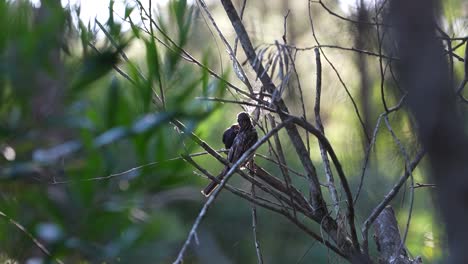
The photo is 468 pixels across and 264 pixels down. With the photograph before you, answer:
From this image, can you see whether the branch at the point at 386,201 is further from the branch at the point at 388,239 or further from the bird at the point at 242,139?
the bird at the point at 242,139

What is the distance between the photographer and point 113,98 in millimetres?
1622

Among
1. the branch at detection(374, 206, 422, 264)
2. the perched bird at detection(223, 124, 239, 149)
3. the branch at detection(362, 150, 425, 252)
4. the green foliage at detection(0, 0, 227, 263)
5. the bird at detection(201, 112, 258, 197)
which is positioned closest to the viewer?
the green foliage at detection(0, 0, 227, 263)

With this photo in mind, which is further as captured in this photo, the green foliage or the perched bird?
the perched bird

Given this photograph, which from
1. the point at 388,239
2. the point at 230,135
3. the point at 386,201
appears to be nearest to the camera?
the point at 386,201

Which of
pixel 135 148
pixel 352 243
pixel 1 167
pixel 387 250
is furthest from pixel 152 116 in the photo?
pixel 387 250

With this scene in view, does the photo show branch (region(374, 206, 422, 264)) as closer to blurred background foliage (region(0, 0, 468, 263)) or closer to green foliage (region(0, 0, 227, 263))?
blurred background foliage (region(0, 0, 468, 263))

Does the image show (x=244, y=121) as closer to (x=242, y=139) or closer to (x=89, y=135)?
(x=242, y=139)

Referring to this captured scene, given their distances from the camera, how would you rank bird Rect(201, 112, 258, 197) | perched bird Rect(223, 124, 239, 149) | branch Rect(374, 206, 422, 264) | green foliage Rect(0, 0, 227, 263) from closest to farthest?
green foliage Rect(0, 0, 227, 263), branch Rect(374, 206, 422, 264), bird Rect(201, 112, 258, 197), perched bird Rect(223, 124, 239, 149)

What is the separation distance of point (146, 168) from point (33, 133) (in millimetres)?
281

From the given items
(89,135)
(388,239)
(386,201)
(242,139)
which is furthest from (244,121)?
(89,135)

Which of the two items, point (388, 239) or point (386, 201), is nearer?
point (386, 201)

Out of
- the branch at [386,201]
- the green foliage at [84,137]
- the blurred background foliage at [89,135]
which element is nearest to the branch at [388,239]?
the branch at [386,201]

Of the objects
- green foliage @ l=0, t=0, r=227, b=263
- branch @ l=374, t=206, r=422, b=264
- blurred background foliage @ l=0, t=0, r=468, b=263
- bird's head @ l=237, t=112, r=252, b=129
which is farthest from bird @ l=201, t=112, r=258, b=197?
green foliage @ l=0, t=0, r=227, b=263

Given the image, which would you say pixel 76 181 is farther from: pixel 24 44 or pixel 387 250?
pixel 387 250
